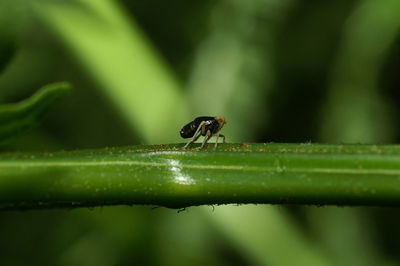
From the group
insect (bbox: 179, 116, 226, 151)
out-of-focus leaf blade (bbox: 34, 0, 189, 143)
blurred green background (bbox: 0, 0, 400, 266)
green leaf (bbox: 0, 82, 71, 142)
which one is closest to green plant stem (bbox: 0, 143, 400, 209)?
green leaf (bbox: 0, 82, 71, 142)

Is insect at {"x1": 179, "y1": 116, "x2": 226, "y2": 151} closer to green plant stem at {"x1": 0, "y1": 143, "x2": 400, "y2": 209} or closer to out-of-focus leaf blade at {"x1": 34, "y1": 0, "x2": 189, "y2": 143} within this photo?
green plant stem at {"x1": 0, "y1": 143, "x2": 400, "y2": 209}

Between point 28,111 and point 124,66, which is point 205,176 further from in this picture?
point 124,66

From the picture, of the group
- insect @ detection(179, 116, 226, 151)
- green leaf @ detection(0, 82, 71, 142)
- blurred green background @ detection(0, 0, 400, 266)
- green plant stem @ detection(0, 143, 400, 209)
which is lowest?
blurred green background @ detection(0, 0, 400, 266)

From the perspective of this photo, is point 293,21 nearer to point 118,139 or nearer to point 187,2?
point 187,2

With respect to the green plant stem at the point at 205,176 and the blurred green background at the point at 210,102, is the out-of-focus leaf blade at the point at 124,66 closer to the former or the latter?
the blurred green background at the point at 210,102

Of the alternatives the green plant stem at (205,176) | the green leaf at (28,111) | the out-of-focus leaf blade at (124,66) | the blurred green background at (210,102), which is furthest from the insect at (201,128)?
the out-of-focus leaf blade at (124,66)

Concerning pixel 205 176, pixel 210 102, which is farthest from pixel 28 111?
pixel 210 102
